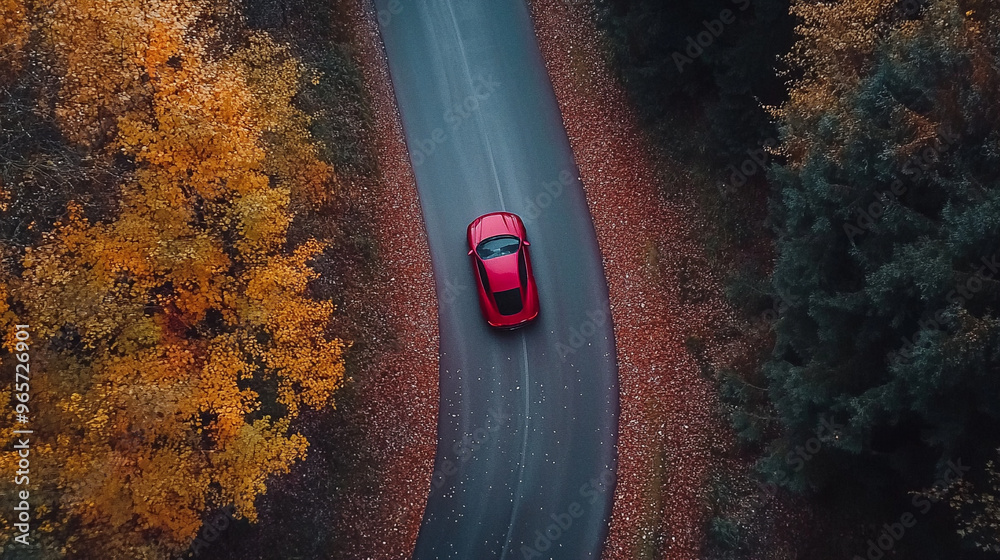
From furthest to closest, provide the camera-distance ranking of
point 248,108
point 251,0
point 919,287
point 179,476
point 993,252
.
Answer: point 251,0 < point 248,108 < point 179,476 < point 919,287 < point 993,252

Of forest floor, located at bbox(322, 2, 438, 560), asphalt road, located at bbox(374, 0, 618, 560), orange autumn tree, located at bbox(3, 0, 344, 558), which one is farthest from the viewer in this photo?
asphalt road, located at bbox(374, 0, 618, 560)

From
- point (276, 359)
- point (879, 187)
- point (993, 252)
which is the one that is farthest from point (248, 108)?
point (993, 252)

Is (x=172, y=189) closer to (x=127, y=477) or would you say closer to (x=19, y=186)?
(x=19, y=186)

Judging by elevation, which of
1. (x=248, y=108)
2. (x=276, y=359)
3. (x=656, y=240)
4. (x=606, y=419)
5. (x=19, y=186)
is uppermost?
(x=248, y=108)

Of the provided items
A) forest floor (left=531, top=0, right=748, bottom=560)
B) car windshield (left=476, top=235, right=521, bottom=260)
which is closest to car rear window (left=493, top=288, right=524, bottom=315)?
car windshield (left=476, top=235, right=521, bottom=260)

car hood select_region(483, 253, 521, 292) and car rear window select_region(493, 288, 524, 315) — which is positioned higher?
car hood select_region(483, 253, 521, 292)

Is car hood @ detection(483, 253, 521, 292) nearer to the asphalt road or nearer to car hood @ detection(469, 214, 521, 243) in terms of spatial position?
car hood @ detection(469, 214, 521, 243)

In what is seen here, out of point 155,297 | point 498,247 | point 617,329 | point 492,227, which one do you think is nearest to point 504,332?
point 498,247
